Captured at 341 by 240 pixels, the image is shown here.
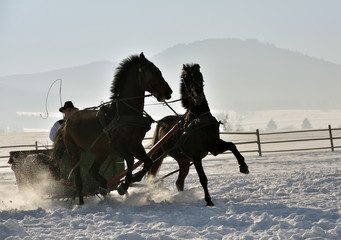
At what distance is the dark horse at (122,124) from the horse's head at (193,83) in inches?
15.7

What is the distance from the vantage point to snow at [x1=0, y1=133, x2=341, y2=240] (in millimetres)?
5945

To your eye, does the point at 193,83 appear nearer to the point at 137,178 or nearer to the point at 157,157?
the point at 137,178

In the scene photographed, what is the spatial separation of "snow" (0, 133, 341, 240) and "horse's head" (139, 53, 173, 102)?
1.67m

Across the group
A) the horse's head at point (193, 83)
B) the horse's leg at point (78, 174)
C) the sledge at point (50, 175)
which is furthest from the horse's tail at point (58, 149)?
the horse's head at point (193, 83)

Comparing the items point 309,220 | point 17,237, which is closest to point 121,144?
point 17,237

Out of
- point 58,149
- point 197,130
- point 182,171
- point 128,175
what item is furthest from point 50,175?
point 197,130

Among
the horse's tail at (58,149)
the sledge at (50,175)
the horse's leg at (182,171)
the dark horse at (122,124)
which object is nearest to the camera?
the dark horse at (122,124)

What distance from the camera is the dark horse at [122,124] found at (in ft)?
25.8

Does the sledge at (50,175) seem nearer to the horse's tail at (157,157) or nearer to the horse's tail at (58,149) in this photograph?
the horse's tail at (58,149)

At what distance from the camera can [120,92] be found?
Answer: 8.33 metres

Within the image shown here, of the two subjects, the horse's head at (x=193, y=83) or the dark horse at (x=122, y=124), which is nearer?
the dark horse at (x=122, y=124)

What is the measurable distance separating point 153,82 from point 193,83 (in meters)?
0.60

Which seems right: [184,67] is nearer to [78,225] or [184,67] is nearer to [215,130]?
[215,130]

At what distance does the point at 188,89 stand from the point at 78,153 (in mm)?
2103
